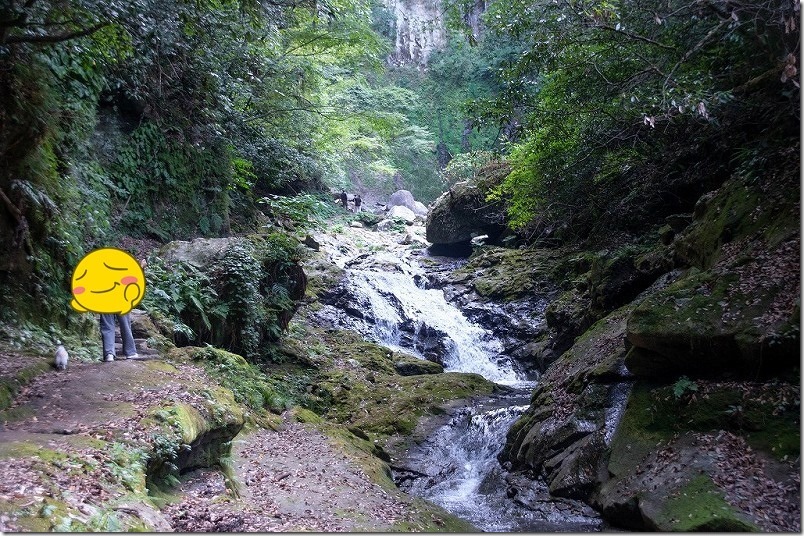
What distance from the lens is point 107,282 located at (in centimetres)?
524

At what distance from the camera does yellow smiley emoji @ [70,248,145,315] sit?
514 centimetres

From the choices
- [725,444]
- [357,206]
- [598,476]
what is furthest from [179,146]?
[357,206]

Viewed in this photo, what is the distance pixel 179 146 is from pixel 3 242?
6.76 metres

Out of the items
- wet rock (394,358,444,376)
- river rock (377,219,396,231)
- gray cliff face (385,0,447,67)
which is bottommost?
wet rock (394,358,444,376)

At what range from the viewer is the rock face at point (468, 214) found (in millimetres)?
20938

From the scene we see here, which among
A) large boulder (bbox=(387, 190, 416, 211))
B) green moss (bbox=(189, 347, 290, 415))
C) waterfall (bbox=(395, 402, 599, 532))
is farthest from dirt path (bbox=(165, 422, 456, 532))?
large boulder (bbox=(387, 190, 416, 211))

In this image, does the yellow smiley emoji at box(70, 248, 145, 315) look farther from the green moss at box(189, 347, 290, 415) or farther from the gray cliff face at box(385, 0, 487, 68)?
the gray cliff face at box(385, 0, 487, 68)

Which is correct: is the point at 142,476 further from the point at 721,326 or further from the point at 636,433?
the point at 721,326

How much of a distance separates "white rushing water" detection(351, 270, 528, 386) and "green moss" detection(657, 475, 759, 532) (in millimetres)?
8198

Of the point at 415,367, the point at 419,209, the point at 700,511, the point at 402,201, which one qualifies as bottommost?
the point at 700,511

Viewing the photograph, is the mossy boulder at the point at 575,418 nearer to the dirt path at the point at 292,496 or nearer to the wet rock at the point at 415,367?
the dirt path at the point at 292,496

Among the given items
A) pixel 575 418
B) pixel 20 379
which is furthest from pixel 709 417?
pixel 20 379

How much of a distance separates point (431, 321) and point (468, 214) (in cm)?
663

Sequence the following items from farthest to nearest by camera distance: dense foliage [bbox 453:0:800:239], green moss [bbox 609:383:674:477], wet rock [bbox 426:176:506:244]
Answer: wet rock [bbox 426:176:506:244] → dense foliage [bbox 453:0:800:239] → green moss [bbox 609:383:674:477]
